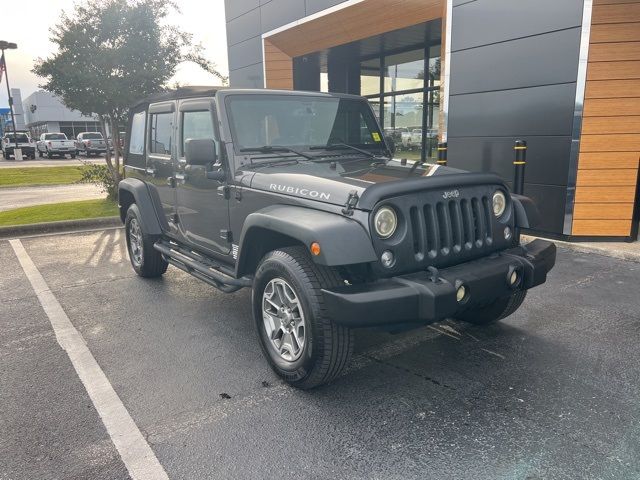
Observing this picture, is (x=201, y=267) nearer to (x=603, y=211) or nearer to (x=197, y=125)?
(x=197, y=125)

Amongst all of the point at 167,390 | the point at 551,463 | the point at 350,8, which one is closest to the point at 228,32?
the point at 350,8

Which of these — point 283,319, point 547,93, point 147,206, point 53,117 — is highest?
point 53,117

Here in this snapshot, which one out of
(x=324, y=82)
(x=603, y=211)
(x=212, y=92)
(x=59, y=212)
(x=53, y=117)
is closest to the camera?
(x=212, y=92)

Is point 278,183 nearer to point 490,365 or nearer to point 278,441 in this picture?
point 278,441

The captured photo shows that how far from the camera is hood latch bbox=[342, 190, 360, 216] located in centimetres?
295

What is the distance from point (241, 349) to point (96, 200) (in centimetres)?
944

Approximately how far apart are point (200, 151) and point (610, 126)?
19.4 feet

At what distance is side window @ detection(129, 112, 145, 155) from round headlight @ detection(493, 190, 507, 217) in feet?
12.8

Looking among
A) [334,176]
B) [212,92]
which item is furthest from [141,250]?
[334,176]

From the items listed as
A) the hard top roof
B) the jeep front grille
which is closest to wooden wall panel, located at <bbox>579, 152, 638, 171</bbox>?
the hard top roof

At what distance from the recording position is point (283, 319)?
3.38 meters

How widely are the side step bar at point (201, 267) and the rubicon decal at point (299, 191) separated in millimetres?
778

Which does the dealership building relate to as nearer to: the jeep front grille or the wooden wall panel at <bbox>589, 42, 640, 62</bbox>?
the wooden wall panel at <bbox>589, 42, 640, 62</bbox>

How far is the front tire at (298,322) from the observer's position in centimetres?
300
